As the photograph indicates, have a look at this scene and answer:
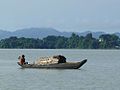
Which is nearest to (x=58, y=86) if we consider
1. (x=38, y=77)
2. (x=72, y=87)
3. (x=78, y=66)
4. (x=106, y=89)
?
(x=72, y=87)

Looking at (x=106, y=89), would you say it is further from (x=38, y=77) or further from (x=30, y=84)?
(x=38, y=77)

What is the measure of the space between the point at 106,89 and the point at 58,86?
5.15m

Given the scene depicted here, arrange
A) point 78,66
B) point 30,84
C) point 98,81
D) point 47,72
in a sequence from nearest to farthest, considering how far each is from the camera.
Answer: point 30,84, point 98,81, point 47,72, point 78,66

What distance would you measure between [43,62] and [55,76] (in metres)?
13.2

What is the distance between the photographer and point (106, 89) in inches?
2063

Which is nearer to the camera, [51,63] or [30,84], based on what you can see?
[30,84]

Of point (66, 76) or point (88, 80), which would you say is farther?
point (66, 76)

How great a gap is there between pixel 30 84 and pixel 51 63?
2303 centimetres

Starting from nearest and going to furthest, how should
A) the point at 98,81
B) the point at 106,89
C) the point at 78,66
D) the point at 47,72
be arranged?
1. the point at 106,89
2. the point at 98,81
3. the point at 47,72
4. the point at 78,66

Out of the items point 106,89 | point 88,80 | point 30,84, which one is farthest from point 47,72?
point 106,89

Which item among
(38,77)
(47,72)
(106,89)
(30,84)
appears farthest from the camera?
(47,72)

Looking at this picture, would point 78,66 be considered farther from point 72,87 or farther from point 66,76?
point 72,87

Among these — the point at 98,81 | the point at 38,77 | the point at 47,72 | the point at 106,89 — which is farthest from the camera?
the point at 47,72

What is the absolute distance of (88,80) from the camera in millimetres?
61812
